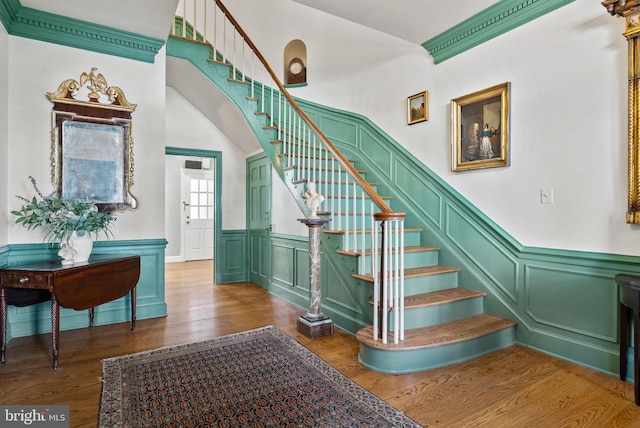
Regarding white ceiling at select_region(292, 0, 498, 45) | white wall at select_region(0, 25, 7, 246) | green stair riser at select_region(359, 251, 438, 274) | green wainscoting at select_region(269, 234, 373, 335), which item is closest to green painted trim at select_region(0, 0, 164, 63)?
white wall at select_region(0, 25, 7, 246)

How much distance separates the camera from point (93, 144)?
10.3 ft

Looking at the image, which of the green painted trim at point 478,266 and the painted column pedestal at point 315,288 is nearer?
the green painted trim at point 478,266

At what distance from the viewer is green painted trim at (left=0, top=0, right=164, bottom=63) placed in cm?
276

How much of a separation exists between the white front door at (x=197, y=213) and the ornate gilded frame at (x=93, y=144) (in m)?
4.49

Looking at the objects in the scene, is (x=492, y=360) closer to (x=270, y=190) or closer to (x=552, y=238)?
(x=552, y=238)

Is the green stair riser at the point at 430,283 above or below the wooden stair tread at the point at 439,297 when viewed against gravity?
above

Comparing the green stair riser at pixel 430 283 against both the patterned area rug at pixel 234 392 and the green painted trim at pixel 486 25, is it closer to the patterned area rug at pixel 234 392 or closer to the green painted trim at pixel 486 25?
the patterned area rug at pixel 234 392

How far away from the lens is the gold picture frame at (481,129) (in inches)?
113

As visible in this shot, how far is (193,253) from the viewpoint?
7645 millimetres

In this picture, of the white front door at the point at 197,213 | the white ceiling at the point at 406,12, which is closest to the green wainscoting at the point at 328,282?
the white ceiling at the point at 406,12

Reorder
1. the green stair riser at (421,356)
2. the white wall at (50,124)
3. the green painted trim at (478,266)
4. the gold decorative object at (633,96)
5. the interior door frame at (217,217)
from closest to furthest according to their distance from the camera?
the gold decorative object at (633,96)
the green stair riser at (421,356)
the green painted trim at (478,266)
the white wall at (50,124)
the interior door frame at (217,217)

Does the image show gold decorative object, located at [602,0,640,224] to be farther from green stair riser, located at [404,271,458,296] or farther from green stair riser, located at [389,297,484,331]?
green stair riser, located at [404,271,458,296]
